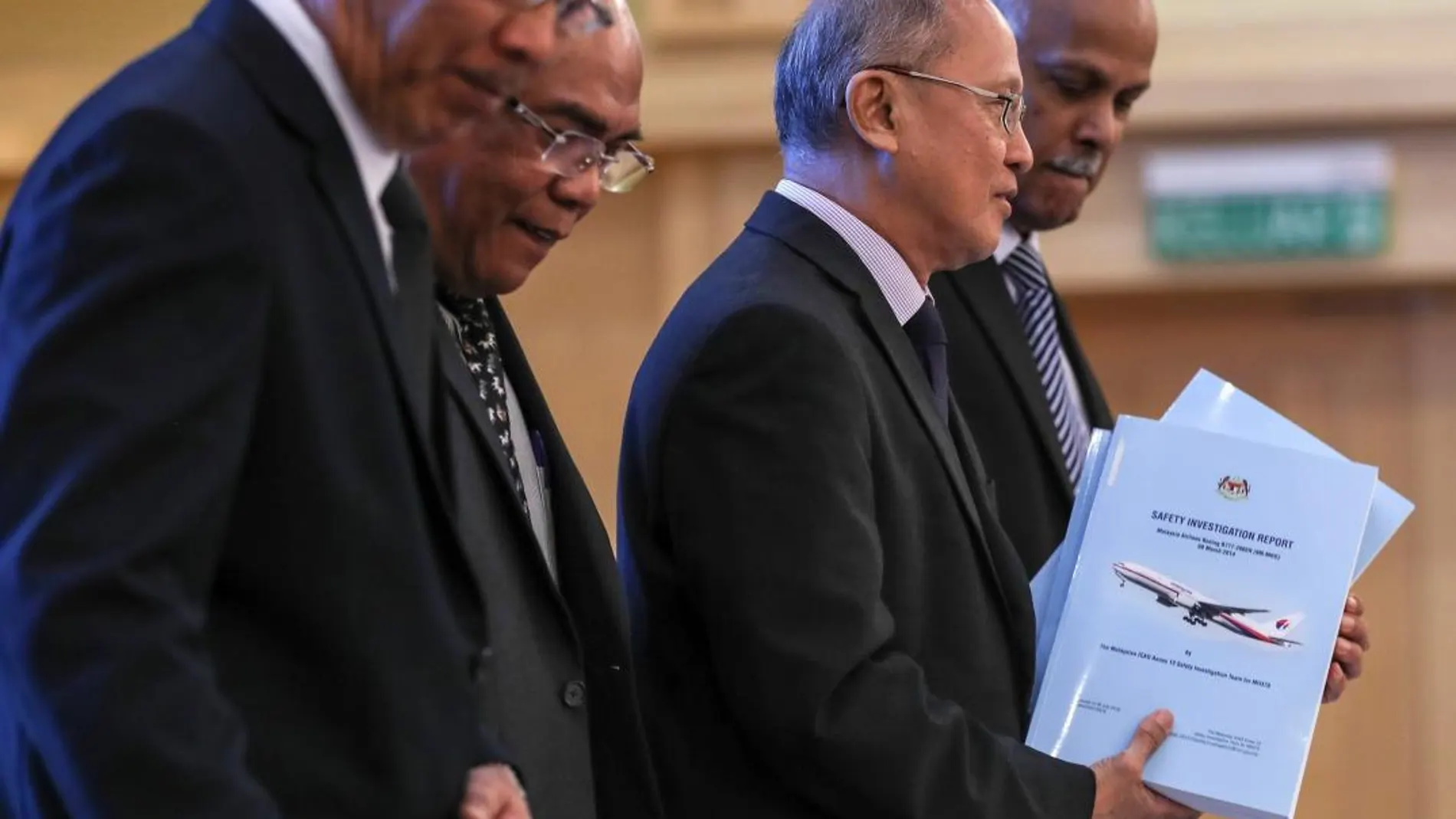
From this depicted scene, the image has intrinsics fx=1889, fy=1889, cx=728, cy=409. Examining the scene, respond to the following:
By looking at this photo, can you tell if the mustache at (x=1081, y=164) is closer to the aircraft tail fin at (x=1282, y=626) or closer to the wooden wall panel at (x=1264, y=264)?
the aircraft tail fin at (x=1282, y=626)

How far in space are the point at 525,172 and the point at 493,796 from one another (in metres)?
0.75

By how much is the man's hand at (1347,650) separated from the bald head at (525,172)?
3.83ft

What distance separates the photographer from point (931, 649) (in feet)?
7.12

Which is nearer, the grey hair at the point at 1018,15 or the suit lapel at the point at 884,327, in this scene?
the suit lapel at the point at 884,327

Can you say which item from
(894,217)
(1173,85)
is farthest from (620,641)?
(1173,85)

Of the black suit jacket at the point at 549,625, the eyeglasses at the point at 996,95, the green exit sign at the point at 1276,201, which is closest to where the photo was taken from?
the black suit jacket at the point at 549,625

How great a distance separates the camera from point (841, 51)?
2316mm

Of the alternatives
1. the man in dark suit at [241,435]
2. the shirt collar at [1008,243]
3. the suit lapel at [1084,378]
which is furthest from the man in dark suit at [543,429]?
the suit lapel at [1084,378]

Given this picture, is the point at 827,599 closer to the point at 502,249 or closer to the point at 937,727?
the point at 937,727

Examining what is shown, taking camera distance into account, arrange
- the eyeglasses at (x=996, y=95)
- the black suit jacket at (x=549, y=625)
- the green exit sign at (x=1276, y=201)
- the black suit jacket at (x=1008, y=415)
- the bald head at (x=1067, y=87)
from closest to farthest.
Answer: the black suit jacket at (x=549, y=625) → the eyeglasses at (x=996, y=95) → the black suit jacket at (x=1008, y=415) → the bald head at (x=1067, y=87) → the green exit sign at (x=1276, y=201)

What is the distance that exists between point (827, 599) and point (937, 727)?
0.20 metres

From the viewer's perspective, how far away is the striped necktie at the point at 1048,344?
2.80 meters

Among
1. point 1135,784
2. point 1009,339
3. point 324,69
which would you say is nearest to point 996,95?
point 1009,339

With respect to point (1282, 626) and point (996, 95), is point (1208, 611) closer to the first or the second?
point (1282, 626)
